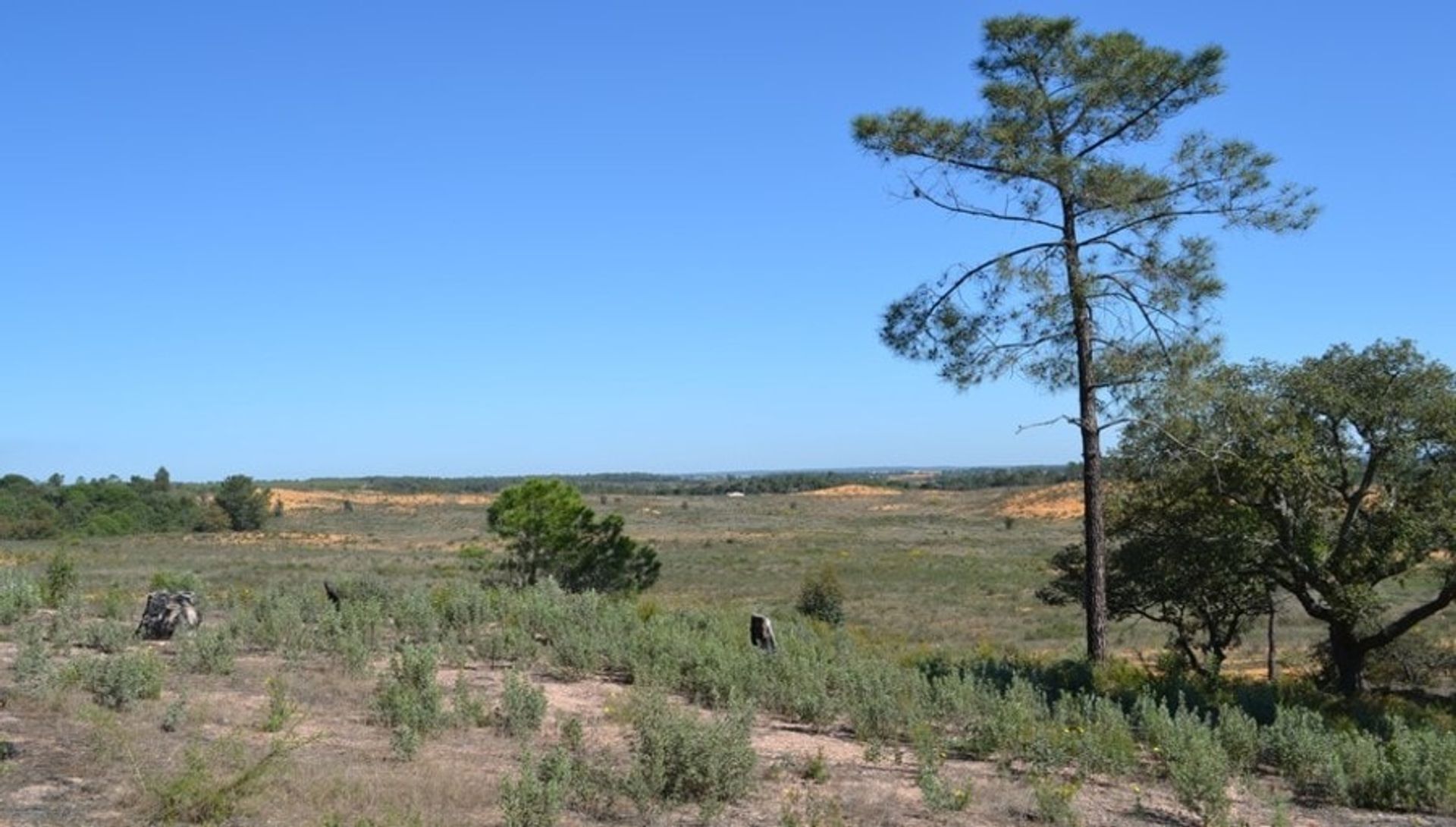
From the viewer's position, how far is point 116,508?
244 feet

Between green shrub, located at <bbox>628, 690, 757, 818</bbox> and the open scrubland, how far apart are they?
0.02m

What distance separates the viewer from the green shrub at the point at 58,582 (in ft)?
46.4

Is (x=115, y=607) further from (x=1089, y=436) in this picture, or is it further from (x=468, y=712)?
(x=1089, y=436)

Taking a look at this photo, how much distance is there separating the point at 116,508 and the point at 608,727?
7557cm

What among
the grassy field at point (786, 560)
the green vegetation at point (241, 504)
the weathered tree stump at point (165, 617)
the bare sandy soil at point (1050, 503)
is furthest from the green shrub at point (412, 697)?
the bare sandy soil at point (1050, 503)

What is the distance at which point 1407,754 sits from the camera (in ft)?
26.5

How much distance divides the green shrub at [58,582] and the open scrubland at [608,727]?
0.18 ft

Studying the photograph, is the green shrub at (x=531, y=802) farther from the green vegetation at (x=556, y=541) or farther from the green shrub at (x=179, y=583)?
the green vegetation at (x=556, y=541)

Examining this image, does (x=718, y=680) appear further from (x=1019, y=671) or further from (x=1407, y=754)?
(x=1407, y=754)

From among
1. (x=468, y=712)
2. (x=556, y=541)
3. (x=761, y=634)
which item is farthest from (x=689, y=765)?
(x=556, y=541)

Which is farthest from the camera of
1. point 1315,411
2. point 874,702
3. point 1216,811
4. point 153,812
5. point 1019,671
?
point 1315,411

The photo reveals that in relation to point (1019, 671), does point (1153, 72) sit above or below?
above

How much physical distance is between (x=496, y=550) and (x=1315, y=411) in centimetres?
4252

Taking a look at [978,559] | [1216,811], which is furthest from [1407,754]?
[978,559]
